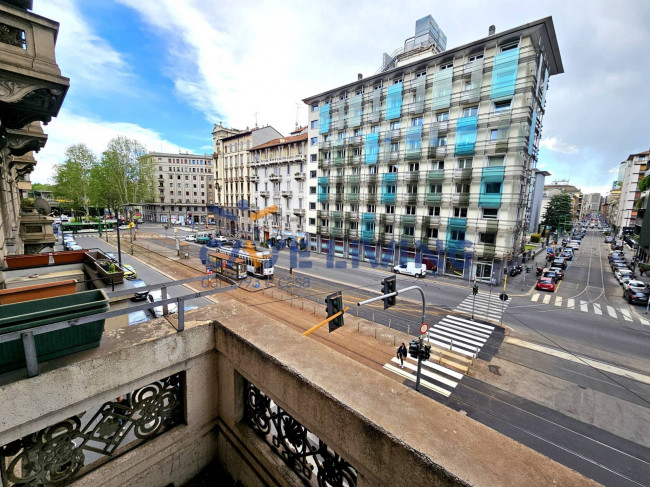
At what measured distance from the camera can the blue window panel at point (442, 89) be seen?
2751 centimetres

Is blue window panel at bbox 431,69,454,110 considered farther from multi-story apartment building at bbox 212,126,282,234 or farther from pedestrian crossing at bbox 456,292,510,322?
multi-story apartment building at bbox 212,126,282,234

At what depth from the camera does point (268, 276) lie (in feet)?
90.4

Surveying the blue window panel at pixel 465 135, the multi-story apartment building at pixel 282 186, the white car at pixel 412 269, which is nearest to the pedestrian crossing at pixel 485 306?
the white car at pixel 412 269

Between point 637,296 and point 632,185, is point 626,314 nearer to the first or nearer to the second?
point 637,296

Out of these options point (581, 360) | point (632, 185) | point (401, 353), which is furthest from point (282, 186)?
point (632, 185)

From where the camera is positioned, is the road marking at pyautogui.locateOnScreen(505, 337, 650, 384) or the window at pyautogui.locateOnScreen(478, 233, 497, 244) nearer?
the road marking at pyautogui.locateOnScreen(505, 337, 650, 384)

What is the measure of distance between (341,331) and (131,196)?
5875 centimetres

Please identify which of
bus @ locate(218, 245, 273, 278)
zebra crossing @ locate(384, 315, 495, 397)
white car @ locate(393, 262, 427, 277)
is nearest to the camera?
zebra crossing @ locate(384, 315, 495, 397)

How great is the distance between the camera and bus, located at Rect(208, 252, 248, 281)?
2677 cm

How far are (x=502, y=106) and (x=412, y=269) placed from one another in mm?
17741

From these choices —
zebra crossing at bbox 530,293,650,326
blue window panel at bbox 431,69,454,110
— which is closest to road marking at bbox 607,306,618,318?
zebra crossing at bbox 530,293,650,326

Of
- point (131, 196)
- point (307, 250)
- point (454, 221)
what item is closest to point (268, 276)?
point (307, 250)

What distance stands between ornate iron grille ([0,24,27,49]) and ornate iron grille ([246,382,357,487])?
7.34 m

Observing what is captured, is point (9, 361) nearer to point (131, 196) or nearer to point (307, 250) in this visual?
point (307, 250)
